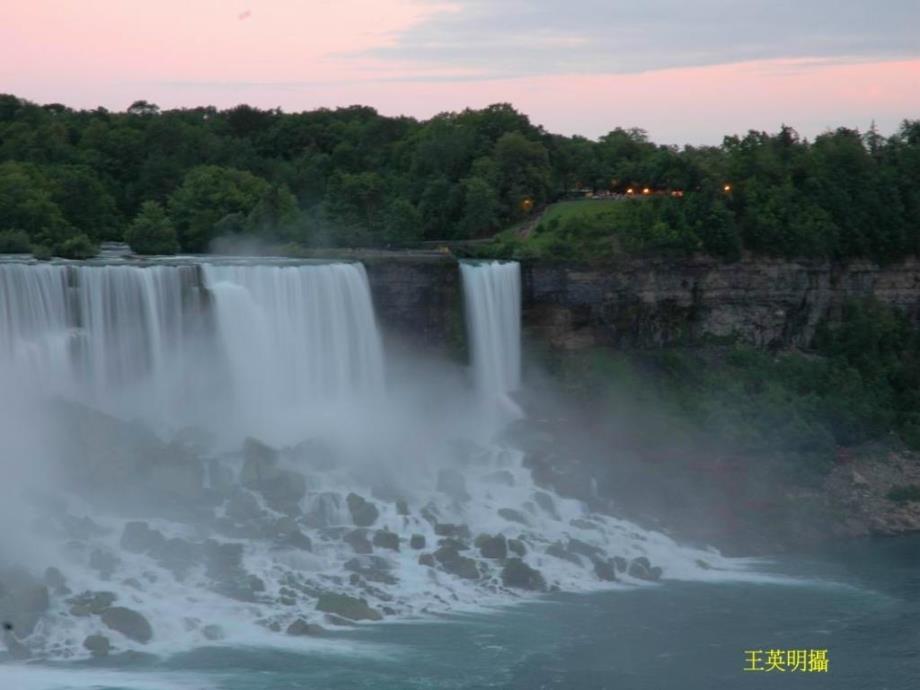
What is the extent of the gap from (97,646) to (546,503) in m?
12.9

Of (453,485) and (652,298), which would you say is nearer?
(453,485)

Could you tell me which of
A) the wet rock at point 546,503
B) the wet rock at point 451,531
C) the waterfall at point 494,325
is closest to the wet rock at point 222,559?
the wet rock at point 451,531

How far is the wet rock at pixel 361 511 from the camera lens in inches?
1325

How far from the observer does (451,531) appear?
33.9m

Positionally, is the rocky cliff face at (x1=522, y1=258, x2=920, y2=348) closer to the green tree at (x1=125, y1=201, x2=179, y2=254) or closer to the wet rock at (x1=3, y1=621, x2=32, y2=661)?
the green tree at (x1=125, y1=201, x2=179, y2=254)

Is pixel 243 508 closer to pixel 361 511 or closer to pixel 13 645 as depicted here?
pixel 361 511

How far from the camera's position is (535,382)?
43656 mm

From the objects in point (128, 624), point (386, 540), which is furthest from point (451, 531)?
point (128, 624)

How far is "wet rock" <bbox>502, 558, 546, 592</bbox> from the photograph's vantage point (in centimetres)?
3189

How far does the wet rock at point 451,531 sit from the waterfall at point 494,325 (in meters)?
8.87

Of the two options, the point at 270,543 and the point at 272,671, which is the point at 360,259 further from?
the point at 272,671

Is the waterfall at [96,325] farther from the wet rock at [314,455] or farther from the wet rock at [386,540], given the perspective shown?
the wet rock at [386,540]

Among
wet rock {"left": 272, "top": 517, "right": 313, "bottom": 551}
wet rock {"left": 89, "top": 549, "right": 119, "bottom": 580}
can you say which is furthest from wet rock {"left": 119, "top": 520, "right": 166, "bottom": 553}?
wet rock {"left": 272, "top": 517, "right": 313, "bottom": 551}

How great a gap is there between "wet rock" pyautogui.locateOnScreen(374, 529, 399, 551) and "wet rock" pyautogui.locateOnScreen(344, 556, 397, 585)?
681 millimetres
